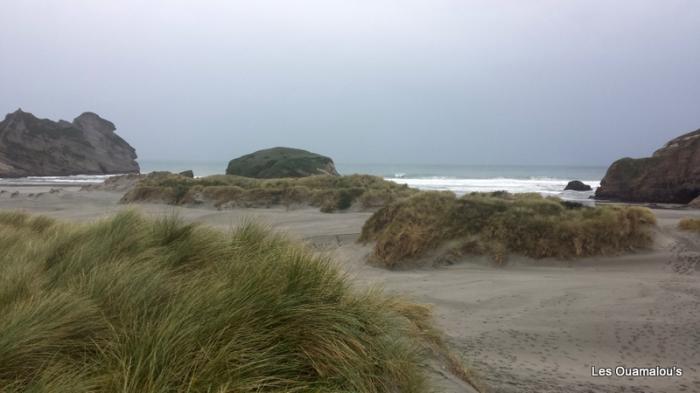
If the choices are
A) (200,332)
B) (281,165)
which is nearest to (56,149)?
(281,165)

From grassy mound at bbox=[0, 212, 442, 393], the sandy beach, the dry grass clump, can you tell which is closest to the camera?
grassy mound at bbox=[0, 212, 442, 393]

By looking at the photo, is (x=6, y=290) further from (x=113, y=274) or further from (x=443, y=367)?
(x=443, y=367)

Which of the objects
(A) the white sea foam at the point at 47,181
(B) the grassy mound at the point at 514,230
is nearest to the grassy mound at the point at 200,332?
(B) the grassy mound at the point at 514,230

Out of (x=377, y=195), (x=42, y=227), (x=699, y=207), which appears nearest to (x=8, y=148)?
(x=377, y=195)

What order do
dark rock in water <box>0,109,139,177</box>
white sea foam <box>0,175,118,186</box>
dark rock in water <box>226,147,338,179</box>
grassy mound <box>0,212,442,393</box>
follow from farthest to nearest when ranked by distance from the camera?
dark rock in water <box>0,109,139,177</box> < white sea foam <box>0,175,118,186</box> < dark rock in water <box>226,147,338,179</box> < grassy mound <box>0,212,442,393</box>

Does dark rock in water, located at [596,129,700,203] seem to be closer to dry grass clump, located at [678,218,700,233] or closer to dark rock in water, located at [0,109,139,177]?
dry grass clump, located at [678,218,700,233]

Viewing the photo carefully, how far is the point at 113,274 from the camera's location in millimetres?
3873

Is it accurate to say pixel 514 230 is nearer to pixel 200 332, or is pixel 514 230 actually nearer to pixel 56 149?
pixel 200 332

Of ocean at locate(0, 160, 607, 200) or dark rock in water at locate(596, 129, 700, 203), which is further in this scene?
ocean at locate(0, 160, 607, 200)

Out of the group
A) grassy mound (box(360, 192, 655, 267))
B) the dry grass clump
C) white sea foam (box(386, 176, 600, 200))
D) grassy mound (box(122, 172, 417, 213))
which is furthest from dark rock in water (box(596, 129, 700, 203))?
grassy mound (box(360, 192, 655, 267))

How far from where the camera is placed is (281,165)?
3928 centimetres

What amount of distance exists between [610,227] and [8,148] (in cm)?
7431

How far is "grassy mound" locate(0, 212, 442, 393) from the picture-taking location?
2615 millimetres

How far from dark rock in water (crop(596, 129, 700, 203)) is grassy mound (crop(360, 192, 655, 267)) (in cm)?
1754
